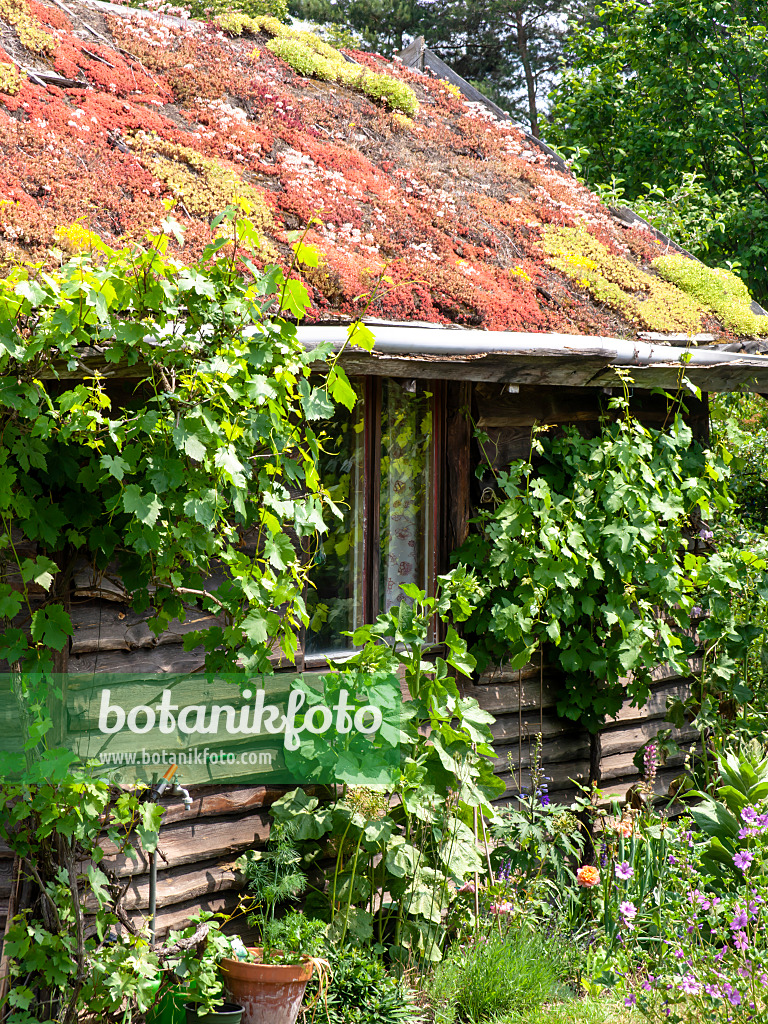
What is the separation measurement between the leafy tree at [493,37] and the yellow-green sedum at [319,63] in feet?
51.5

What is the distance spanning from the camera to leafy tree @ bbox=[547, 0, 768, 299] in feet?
41.8

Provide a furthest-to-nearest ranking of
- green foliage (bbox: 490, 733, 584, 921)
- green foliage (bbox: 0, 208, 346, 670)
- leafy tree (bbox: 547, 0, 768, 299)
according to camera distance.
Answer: leafy tree (bbox: 547, 0, 768, 299) < green foliage (bbox: 490, 733, 584, 921) < green foliage (bbox: 0, 208, 346, 670)

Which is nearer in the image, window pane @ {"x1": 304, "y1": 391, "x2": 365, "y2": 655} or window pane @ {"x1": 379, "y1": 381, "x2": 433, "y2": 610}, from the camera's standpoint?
window pane @ {"x1": 304, "y1": 391, "x2": 365, "y2": 655}

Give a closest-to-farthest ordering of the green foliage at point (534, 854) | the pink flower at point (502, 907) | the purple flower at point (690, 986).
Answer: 1. the purple flower at point (690, 986)
2. the pink flower at point (502, 907)
3. the green foliage at point (534, 854)

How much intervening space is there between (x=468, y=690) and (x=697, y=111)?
11.1 metres

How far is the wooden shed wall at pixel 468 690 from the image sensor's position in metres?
3.63

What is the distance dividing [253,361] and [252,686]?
62.5 inches

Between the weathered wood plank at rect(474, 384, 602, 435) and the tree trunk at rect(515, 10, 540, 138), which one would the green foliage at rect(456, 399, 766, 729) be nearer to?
the weathered wood plank at rect(474, 384, 602, 435)

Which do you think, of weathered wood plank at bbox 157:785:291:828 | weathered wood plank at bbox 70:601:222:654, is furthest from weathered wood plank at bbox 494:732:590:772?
weathered wood plank at bbox 70:601:222:654

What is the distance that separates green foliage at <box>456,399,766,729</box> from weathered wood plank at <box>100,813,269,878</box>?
145cm

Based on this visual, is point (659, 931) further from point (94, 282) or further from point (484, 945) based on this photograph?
point (94, 282)

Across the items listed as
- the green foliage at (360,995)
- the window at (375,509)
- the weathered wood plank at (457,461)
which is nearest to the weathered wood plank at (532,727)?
the window at (375,509)

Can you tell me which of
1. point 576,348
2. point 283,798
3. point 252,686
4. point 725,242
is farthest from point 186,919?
point 725,242

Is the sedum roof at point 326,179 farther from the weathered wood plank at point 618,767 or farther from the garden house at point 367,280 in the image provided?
the weathered wood plank at point 618,767
